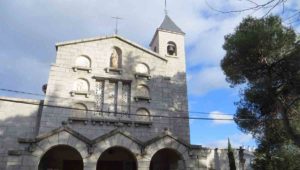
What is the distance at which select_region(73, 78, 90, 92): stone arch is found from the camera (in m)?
17.2

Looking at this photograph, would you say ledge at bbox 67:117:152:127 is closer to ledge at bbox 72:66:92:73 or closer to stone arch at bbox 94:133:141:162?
stone arch at bbox 94:133:141:162

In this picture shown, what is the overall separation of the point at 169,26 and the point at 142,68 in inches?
201

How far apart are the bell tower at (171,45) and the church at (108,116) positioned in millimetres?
89

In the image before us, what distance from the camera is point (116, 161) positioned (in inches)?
647

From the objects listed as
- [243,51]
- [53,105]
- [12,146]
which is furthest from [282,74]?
[12,146]

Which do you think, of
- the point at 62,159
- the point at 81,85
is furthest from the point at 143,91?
the point at 62,159

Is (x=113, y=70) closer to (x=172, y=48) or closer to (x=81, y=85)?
(x=81, y=85)

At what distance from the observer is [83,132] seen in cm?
1605

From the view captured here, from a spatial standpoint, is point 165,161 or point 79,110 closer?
point 79,110

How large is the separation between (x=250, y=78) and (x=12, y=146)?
1405cm

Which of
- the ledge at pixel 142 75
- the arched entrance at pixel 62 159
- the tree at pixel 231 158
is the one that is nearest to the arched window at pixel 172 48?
the ledge at pixel 142 75

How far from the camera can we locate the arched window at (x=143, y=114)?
17.6 m

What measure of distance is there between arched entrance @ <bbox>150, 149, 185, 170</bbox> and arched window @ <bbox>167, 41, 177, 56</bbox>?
25.3ft

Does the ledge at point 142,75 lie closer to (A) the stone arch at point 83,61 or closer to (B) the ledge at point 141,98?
(B) the ledge at point 141,98
